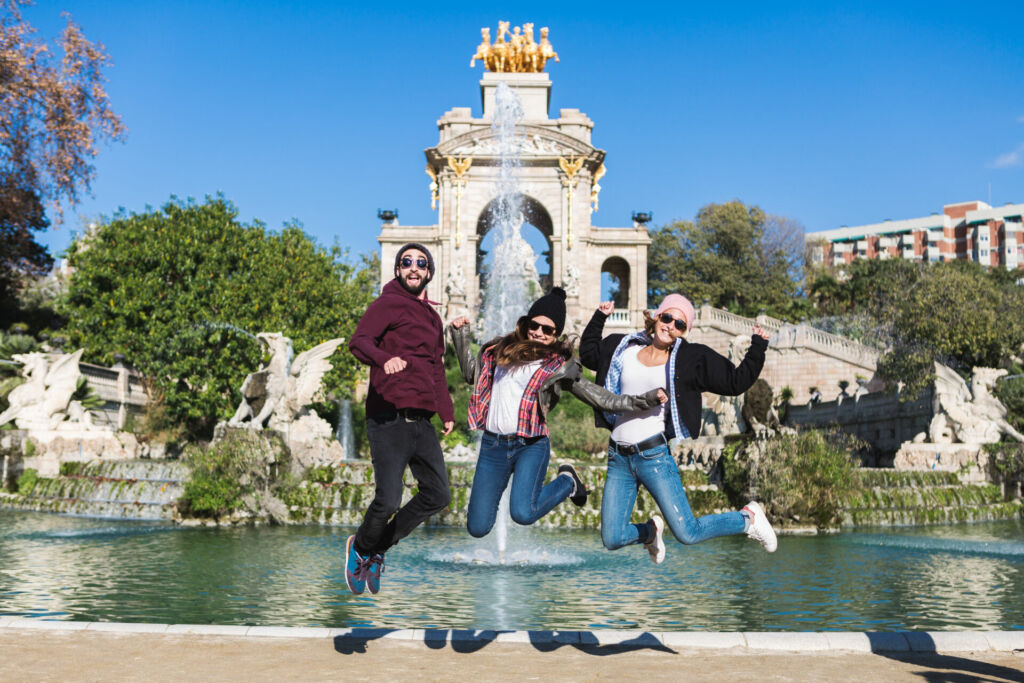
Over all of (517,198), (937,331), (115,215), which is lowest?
(937,331)

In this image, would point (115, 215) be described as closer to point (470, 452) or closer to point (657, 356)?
point (470, 452)

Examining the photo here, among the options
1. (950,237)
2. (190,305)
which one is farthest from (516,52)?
(950,237)

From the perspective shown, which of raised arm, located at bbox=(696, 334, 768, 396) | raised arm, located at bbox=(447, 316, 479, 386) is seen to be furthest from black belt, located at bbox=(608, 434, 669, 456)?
raised arm, located at bbox=(447, 316, 479, 386)

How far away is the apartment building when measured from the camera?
10312cm

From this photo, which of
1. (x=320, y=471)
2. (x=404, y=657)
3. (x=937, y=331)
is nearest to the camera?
(x=404, y=657)

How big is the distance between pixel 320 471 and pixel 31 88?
13.8m

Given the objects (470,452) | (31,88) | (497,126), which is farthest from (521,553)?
(497,126)

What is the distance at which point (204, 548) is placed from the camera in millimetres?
14094

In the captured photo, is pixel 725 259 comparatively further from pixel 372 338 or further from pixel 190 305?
pixel 372 338

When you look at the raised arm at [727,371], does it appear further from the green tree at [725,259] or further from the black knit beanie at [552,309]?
the green tree at [725,259]

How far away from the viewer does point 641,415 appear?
587 centimetres

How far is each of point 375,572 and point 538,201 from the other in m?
50.2

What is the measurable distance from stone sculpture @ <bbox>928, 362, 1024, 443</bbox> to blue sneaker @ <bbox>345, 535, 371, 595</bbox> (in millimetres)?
20254

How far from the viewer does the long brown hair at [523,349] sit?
5.90 metres
